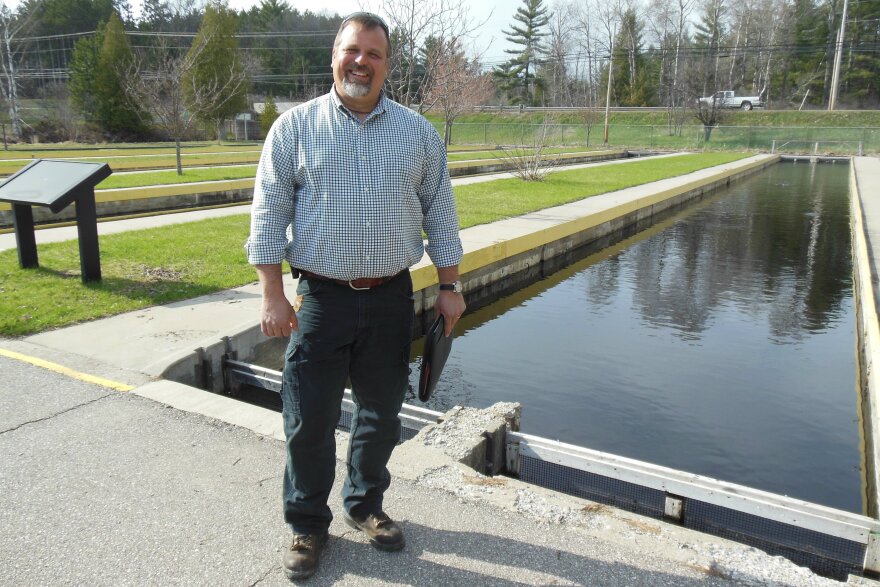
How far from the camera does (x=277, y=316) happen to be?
8.92ft

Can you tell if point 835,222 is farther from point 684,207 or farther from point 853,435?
point 853,435

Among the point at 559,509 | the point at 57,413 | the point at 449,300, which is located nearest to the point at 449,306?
the point at 449,300

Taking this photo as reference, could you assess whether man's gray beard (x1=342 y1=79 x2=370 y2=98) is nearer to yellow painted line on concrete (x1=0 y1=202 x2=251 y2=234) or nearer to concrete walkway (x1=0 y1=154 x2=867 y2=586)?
concrete walkway (x1=0 y1=154 x2=867 y2=586)

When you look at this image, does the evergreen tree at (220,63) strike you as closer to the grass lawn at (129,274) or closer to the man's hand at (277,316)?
the grass lawn at (129,274)

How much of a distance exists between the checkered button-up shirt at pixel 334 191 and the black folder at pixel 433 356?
377 mm

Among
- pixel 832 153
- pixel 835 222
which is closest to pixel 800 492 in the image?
pixel 835 222

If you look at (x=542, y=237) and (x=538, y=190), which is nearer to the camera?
(x=542, y=237)

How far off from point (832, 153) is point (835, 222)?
3268 cm

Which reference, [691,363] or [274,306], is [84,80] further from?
[274,306]

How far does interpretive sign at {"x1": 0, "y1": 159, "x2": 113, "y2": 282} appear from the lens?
6.70 metres

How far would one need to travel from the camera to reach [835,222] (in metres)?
17.5

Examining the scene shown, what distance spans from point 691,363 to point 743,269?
5276 mm

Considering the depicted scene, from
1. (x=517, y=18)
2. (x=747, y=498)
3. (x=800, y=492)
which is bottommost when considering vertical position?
(x=800, y=492)

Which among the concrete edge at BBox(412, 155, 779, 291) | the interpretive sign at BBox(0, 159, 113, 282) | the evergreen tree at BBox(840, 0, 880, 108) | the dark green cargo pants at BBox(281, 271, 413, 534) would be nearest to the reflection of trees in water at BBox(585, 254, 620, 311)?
the concrete edge at BBox(412, 155, 779, 291)
